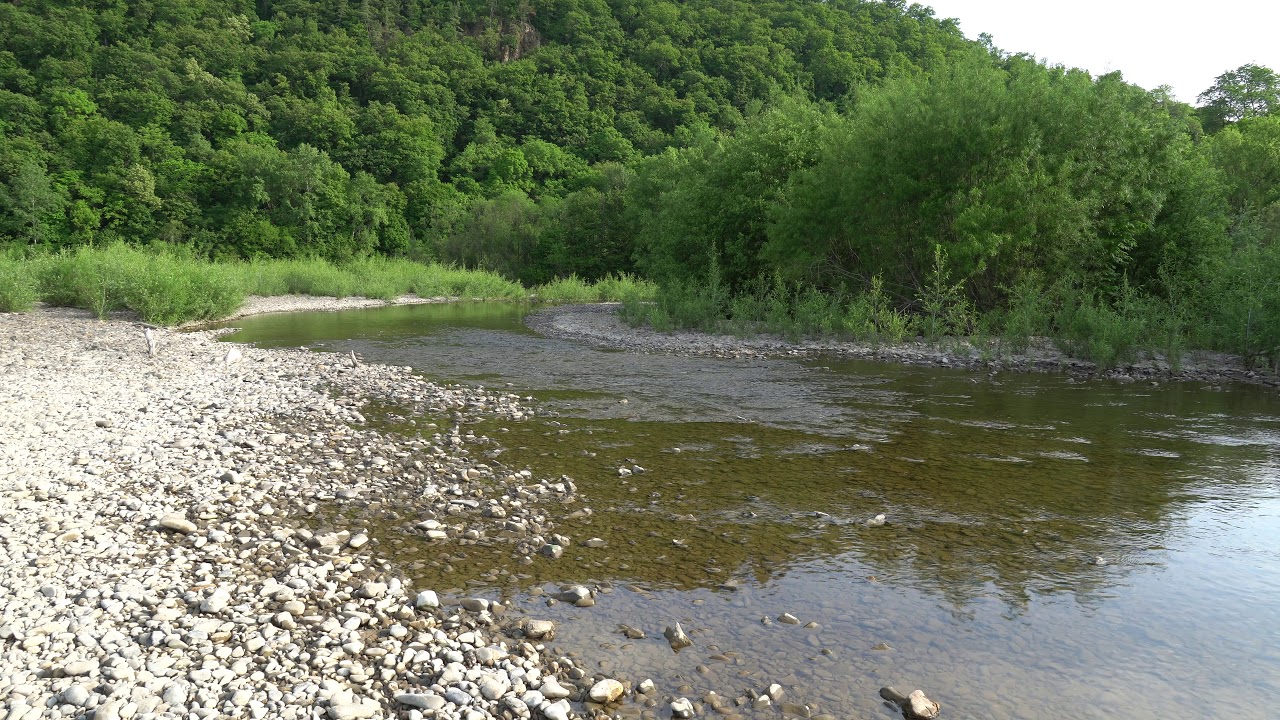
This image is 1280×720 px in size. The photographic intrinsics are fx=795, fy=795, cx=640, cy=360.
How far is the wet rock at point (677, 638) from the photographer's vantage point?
195 inches

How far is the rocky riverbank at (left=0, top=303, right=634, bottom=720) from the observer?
4.15 meters

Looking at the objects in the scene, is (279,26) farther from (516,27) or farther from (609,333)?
(609,333)

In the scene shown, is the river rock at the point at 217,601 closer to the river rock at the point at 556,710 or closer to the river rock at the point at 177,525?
the river rock at the point at 177,525

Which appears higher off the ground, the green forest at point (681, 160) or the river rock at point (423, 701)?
the green forest at point (681, 160)

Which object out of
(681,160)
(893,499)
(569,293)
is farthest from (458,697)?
(569,293)

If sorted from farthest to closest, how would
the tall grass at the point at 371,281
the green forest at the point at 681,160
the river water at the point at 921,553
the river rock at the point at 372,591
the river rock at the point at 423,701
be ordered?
the tall grass at the point at 371,281
the green forest at the point at 681,160
the river rock at the point at 372,591
the river water at the point at 921,553
the river rock at the point at 423,701

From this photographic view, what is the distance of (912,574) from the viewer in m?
6.10

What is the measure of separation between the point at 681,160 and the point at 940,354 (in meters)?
19.9

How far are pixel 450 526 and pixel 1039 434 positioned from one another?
8.27m

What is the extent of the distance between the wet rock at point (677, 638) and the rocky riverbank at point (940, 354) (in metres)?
Result: 14.5

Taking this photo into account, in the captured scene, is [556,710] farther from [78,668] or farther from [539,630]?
[78,668]

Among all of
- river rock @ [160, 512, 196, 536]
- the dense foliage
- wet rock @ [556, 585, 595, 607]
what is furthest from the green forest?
river rock @ [160, 512, 196, 536]

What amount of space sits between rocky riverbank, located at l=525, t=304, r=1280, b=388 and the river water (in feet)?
11.0

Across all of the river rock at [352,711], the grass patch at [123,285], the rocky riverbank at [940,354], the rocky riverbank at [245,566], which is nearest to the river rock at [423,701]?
the rocky riverbank at [245,566]
